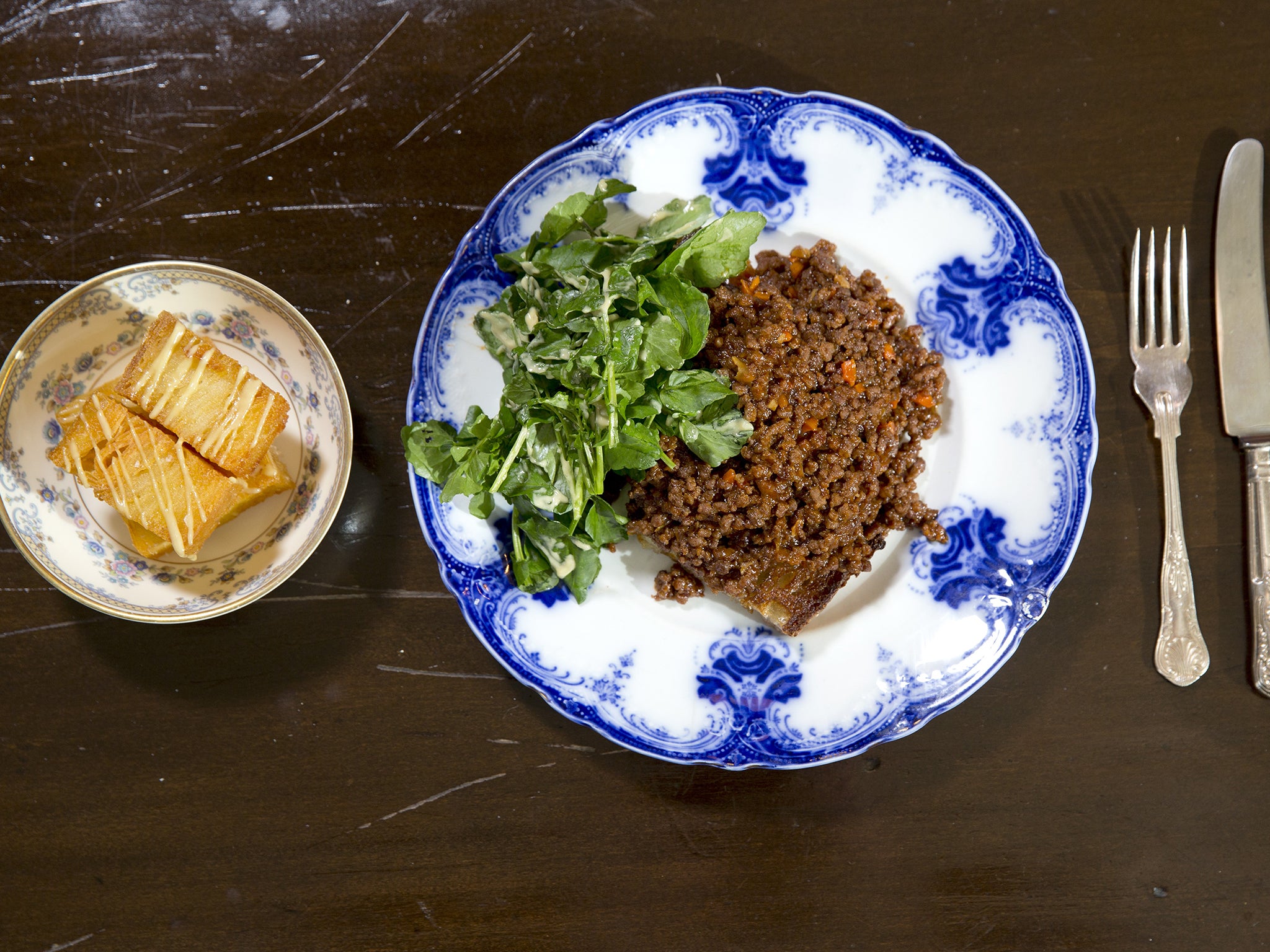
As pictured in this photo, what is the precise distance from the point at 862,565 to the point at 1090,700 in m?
0.97

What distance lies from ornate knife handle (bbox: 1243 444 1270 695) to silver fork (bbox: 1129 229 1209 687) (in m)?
0.18

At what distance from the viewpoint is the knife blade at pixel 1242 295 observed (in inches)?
92.2

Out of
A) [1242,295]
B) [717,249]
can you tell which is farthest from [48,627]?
[1242,295]

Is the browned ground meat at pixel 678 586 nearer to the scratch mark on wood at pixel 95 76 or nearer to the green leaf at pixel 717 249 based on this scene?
Result: the green leaf at pixel 717 249

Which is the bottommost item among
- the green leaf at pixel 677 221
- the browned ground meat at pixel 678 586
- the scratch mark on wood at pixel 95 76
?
the browned ground meat at pixel 678 586

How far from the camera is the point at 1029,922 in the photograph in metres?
2.44

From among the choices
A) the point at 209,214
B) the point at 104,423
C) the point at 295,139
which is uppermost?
the point at 295,139

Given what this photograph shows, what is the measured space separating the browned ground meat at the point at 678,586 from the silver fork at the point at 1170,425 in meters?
1.49

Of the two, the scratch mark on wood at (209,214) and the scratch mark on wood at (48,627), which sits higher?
the scratch mark on wood at (209,214)

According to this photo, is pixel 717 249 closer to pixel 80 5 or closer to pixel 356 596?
pixel 356 596

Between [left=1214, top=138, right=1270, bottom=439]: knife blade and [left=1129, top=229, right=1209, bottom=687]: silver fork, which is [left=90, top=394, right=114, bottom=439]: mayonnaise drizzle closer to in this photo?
[left=1129, top=229, right=1209, bottom=687]: silver fork

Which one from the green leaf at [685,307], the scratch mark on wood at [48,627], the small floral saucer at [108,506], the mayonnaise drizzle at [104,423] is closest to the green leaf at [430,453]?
the small floral saucer at [108,506]

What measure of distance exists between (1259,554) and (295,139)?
336 centimetres

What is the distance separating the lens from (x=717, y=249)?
198cm
